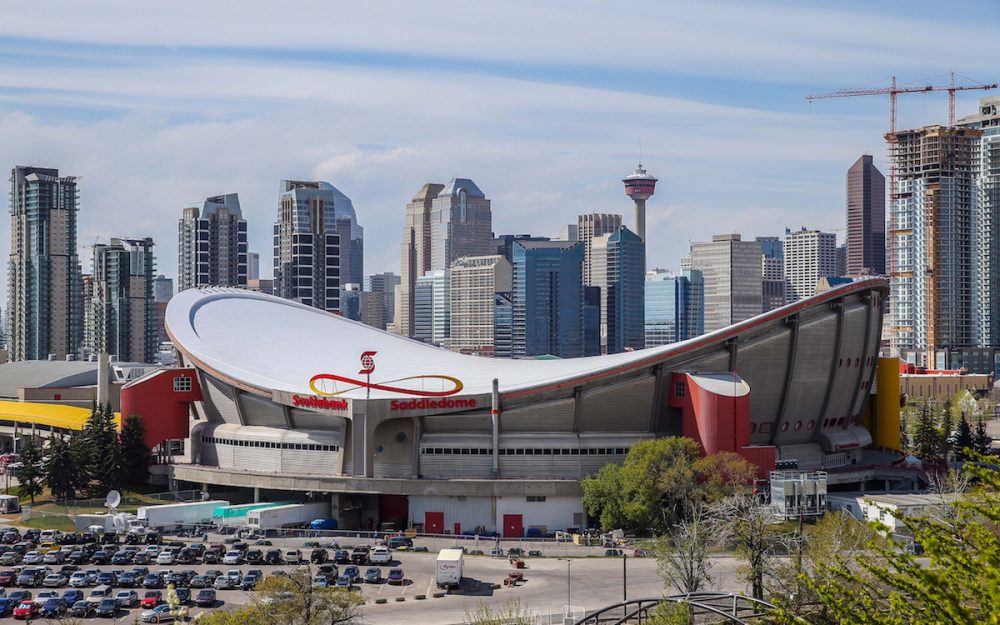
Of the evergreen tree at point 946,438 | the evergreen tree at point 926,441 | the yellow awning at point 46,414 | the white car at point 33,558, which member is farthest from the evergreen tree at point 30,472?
the evergreen tree at point 946,438

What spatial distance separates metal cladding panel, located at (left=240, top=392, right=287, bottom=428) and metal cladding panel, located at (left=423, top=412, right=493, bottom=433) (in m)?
13.4

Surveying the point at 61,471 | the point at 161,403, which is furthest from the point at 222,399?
the point at 61,471

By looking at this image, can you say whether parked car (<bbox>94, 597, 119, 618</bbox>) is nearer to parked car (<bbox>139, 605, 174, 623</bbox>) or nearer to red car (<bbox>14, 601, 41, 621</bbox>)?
parked car (<bbox>139, 605, 174, 623</bbox>)

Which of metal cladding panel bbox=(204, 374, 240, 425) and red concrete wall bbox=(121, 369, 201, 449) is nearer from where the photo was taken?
metal cladding panel bbox=(204, 374, 240, 425)

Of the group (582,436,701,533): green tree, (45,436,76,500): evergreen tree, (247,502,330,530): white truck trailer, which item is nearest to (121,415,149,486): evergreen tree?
(45,436,76,500): evergreen tree

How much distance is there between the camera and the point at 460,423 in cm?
9488

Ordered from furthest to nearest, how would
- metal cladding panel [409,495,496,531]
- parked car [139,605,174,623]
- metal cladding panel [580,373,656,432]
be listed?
metal cladding panel [580,373,656,432] < metal cladding panel [409,495,496,531] < parked car [139,605,174,623]

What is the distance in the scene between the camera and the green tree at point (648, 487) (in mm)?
84250

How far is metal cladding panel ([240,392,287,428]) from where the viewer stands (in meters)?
102

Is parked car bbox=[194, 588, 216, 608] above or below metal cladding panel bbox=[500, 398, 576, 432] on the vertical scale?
below

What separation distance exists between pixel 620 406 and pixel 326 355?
28.4m

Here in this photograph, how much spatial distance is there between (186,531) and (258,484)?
9633 mm

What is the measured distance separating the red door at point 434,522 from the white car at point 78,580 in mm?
28436

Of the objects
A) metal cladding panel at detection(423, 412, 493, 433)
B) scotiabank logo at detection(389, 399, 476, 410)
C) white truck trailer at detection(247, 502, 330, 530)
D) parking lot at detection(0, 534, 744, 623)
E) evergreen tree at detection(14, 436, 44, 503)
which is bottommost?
parking lot at detection(0, 534, 744, 623)
